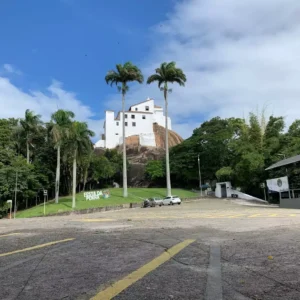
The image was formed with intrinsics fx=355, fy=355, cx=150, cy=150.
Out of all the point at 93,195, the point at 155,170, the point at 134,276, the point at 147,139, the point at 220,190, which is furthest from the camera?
the point at 147,139

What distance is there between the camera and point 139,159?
9319 cm

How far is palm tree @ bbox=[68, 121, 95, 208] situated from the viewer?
43.3 meters

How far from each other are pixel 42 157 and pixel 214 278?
2355 inches

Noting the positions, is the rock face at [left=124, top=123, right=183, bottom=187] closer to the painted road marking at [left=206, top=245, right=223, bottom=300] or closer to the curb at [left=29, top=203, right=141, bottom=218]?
the curb at [left=29, top=203, right=141, bottom=218]

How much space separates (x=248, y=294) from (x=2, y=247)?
6.78 m

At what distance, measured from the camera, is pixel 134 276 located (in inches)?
216

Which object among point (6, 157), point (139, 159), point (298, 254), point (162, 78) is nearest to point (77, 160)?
point (6, 157)

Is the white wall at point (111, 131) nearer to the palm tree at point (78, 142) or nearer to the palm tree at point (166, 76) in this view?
the palm tree at point (166, 76)

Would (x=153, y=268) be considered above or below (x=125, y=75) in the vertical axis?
below

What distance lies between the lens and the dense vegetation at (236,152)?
168 feet

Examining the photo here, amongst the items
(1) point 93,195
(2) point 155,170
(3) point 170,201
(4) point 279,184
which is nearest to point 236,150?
(3) point 170,201

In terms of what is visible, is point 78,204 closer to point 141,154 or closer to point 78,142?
point 78,142

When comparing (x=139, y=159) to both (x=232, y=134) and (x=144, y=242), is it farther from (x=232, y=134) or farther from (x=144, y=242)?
(x=144, y=242)

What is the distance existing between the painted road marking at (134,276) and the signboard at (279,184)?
29564 millimetres
